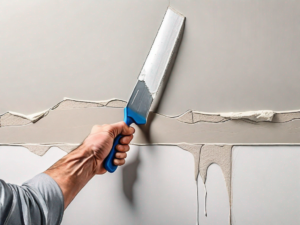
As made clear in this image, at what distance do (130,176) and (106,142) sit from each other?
205 mm

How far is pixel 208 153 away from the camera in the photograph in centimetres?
84

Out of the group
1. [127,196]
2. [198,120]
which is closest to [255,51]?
[198,120]

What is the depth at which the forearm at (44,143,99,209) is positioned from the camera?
684mm

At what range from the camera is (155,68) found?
85 cm

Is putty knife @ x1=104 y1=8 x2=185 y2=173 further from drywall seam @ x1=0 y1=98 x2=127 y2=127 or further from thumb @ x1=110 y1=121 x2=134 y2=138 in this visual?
drywall seam @ x1=0 y1=98 x2=127 y2=127

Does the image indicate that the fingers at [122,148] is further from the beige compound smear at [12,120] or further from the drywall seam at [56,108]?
the beige compound smear at [12,120]

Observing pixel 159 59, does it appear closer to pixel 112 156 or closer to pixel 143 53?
pixel 143 53

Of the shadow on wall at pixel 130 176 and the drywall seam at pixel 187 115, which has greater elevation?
the drywall seam at pixel 187 115

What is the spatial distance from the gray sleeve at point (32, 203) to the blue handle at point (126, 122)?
0.21 m

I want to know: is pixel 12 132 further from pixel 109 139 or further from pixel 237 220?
pixel 237 220

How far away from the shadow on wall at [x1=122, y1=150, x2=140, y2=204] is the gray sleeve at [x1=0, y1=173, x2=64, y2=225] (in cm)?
33

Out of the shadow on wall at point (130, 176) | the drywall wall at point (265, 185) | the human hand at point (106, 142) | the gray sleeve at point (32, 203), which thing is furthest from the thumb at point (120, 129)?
the drywall wall at point (265, 185)

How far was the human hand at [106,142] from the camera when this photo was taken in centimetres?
81

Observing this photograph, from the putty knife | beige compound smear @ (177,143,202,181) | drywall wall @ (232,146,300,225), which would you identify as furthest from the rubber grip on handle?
drywall wall @ (232,146,300,225)
